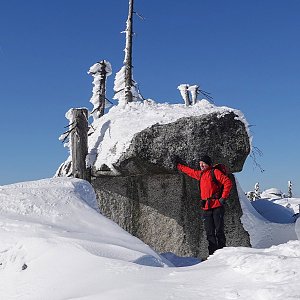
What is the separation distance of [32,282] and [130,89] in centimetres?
1191

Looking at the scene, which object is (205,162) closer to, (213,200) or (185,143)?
(213,200)

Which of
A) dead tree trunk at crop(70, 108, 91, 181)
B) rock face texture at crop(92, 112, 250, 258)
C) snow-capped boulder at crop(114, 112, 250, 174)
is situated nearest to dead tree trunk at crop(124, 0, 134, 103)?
dead tree trunk at crop(70, 108, 91, 181)

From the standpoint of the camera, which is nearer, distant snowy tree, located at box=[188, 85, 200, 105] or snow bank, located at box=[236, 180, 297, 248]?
snow bank, located at box=[236, 180, 297, 248]

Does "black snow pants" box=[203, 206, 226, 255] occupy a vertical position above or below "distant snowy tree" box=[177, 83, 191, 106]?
below

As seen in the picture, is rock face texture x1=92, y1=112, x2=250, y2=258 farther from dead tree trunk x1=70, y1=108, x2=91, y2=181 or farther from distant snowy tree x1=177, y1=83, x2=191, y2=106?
distant snowy tree x1=177, y1=83, x2=191, y2=106

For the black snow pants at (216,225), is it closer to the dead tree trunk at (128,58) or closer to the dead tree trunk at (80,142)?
the dead tree trunk at (80,142)

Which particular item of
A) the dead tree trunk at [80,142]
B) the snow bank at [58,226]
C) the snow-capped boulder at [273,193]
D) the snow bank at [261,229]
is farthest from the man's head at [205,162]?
the snow-capped boulder at [273,193]

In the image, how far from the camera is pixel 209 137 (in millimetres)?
9953

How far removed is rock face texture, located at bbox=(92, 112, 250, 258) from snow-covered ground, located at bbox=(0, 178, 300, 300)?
3.34 m

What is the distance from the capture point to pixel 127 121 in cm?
1068

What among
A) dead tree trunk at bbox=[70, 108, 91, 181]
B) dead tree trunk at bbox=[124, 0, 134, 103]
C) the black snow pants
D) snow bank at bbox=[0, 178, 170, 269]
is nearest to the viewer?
snow bank at bbox=[0, 178, 170, 269]

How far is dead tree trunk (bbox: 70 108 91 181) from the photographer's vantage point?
10.7 metres

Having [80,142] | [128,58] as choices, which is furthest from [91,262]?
[128,58]

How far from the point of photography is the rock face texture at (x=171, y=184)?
32.2 ft
